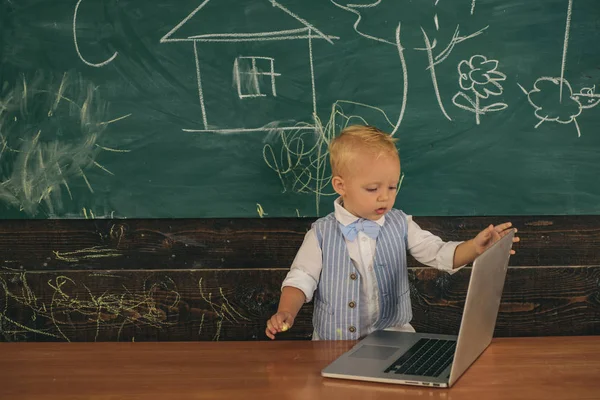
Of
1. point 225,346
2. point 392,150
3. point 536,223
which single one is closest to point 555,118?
point 536,223

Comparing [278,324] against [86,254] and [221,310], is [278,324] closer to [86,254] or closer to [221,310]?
[221,310]

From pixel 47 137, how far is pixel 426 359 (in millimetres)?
1906

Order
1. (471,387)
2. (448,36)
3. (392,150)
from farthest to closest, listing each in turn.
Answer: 1. (448,36)
2. (392,150)
3. (471,387)

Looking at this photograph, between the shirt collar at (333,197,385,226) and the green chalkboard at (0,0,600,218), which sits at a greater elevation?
the green chalkboard at (0,0,600,218)

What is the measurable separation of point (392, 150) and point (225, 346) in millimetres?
739

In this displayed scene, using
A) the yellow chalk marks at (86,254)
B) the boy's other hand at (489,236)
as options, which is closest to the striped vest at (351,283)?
the boy's other hand at (489,236)

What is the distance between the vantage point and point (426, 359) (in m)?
1.78

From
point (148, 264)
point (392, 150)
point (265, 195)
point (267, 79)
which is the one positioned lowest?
point (148, 264)

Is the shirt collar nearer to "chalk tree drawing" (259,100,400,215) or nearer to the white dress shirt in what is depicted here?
the white dress shirt

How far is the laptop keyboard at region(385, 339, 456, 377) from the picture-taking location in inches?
66.9

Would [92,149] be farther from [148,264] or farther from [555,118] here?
[555,118]

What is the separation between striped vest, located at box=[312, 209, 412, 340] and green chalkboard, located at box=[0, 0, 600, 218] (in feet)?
2.22

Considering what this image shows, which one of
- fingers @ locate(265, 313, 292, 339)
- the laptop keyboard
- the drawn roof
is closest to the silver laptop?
the laptop keyboard

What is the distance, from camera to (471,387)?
163 centimetres
